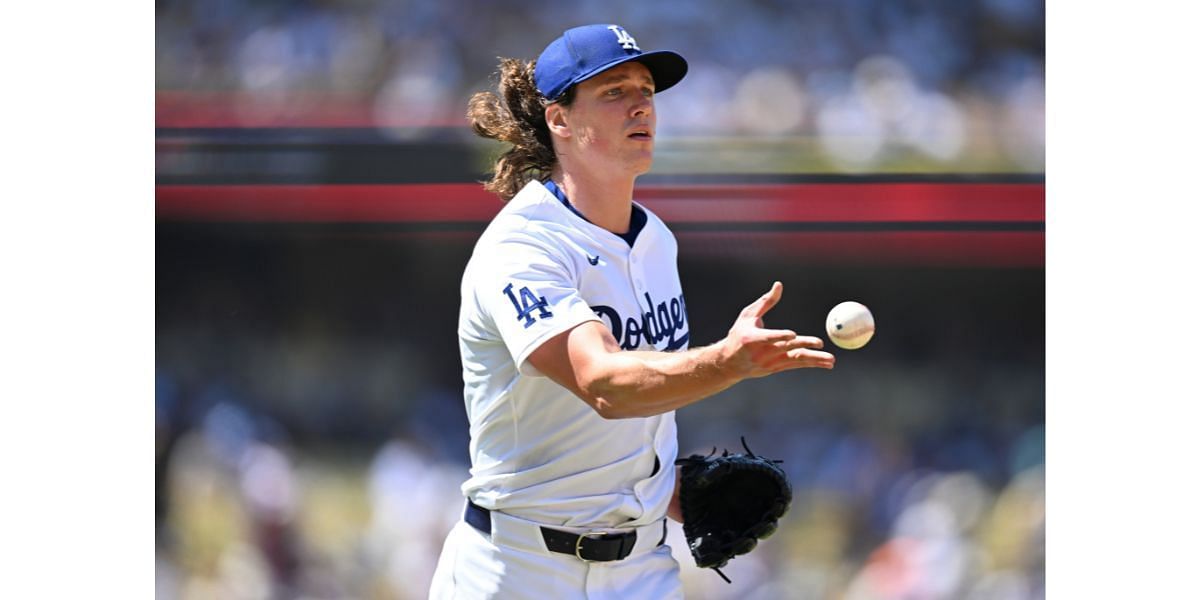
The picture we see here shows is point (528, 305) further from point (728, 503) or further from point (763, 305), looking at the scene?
point (728, 503)

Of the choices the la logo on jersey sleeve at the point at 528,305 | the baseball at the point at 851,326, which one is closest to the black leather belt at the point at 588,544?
Answer: the la logo on jersey sleeve at the point at 528,305

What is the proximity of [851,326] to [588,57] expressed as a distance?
33.5 inches

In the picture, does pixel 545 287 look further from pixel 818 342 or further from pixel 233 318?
pixel 233 318

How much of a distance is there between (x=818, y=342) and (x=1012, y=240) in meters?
2.75

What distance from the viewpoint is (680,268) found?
4809 mm

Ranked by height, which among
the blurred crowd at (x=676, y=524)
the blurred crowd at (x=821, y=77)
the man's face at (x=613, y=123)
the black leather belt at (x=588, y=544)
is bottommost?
the blurred crowd at (x=676, y=524)

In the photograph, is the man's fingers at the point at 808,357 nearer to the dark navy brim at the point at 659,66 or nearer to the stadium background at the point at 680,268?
the dark navy brim at the point at 659,66

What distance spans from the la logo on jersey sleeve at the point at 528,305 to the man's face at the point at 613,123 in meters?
0.45

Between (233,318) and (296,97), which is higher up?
(296,97)

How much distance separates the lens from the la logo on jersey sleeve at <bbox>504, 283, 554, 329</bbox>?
8.38ft

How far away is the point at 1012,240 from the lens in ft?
15.5

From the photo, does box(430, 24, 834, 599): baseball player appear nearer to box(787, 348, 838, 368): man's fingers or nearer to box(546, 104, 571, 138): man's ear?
box(546, 104, 571, 138): man's ear

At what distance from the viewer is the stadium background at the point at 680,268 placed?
475 cm

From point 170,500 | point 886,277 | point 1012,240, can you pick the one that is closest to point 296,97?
point 170,500
